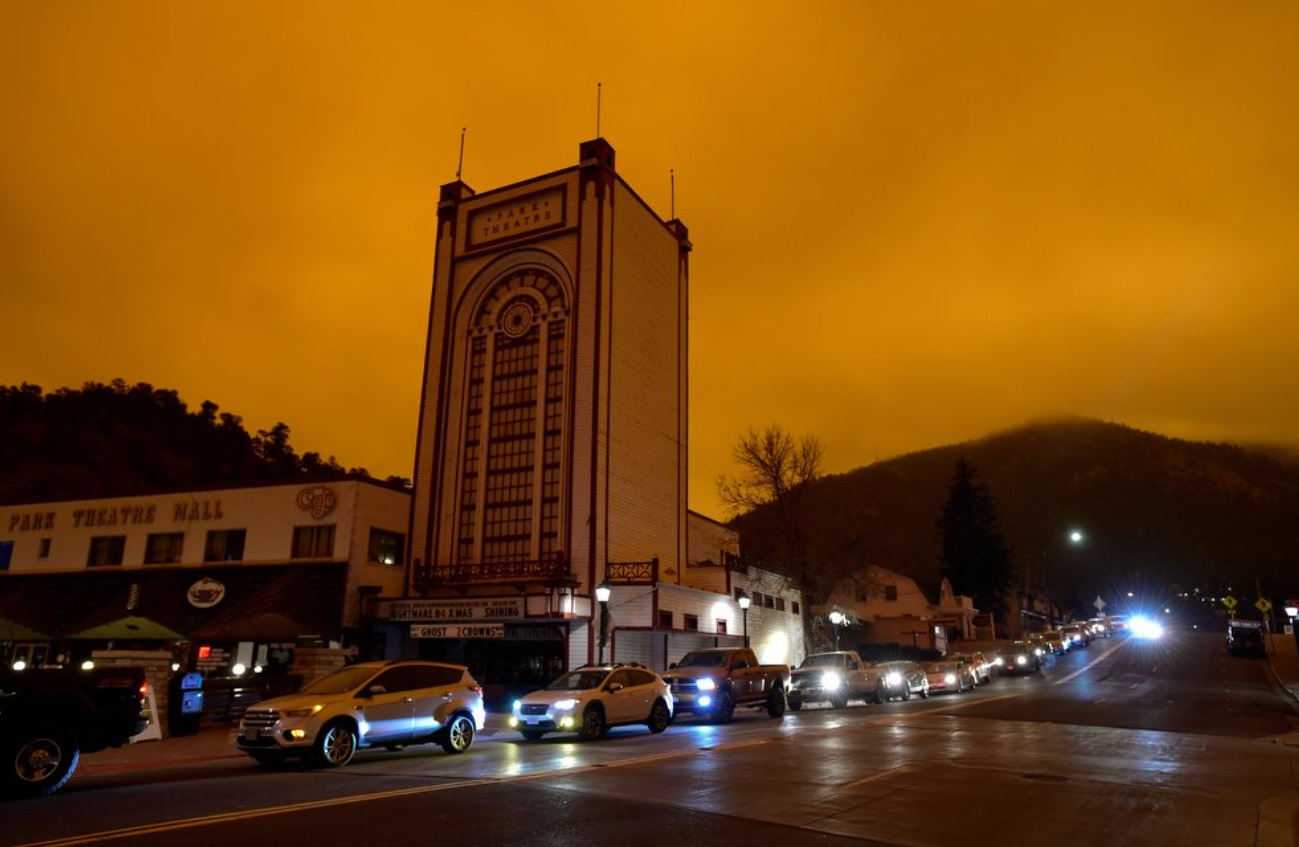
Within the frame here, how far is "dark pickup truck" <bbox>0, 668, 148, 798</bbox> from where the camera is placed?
10320 mm

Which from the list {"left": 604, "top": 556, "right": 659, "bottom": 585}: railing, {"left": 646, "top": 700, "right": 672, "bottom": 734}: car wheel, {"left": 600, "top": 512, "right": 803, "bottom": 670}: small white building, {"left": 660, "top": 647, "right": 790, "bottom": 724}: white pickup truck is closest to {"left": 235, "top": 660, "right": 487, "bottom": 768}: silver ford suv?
{"left": 646, "top": 700, "right": 672, "bottom": 734}: car wheel

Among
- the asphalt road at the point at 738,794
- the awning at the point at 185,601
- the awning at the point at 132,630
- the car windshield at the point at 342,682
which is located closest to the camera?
the asphalt road at the point at 738,794

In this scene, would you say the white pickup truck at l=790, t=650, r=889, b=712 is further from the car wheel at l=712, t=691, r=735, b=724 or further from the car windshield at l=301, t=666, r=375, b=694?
the car windshield at l=301, t=666, r=375, b=694

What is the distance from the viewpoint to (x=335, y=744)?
1369 cm

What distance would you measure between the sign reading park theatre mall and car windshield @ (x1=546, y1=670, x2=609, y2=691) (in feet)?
41.9

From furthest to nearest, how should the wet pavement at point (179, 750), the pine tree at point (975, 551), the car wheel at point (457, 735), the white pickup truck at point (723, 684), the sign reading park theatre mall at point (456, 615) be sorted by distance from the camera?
the pine tree at point (975, 551)
the sign reading park theatre mall at point (456, 615)
the white pickup truck at point (723, 684)
the car wheel at point (457, 735)
the wet pavement at point (179, 750)

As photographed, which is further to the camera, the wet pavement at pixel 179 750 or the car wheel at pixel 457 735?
the car wheel at pixel 457 735

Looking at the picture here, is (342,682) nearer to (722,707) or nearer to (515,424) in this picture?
(722,707)

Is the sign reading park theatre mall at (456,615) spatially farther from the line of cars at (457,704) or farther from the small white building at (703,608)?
the line of cars at (457,704)

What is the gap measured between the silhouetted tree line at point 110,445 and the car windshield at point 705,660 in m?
49.4

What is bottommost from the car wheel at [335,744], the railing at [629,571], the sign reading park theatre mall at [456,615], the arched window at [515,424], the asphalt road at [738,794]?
the asphalt road at [738,794]

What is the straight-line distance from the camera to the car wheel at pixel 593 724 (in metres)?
17.8

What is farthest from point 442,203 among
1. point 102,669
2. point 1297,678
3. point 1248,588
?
point 1248,588

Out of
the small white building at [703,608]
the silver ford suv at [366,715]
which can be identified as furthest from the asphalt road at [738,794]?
the small white building at [703,608]
